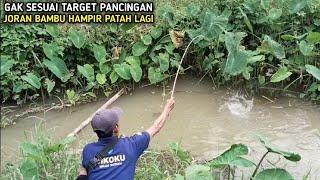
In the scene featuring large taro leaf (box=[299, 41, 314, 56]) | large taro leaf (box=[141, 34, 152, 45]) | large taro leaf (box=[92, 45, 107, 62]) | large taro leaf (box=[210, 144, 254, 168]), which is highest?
large taro leaf (box=[141, 34, 152, 45])

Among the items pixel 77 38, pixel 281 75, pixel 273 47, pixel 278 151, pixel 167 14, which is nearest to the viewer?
pixel 278 151

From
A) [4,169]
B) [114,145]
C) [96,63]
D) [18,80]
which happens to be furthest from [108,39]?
[114,145]

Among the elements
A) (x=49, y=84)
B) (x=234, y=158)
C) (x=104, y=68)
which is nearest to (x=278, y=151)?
(x=234, y=158)

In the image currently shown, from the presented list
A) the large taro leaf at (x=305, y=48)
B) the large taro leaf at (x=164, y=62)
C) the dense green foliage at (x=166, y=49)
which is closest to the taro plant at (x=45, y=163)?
the dense green foliage at (x=166, y=49)

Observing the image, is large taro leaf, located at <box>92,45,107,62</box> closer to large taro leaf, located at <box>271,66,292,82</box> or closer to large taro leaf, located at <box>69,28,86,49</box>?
large taro leaf, located at <box>69,28,86,49</box>

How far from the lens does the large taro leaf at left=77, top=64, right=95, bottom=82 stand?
21.7 feet

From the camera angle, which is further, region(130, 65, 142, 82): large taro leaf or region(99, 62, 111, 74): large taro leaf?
region(99, 62, 111, 74): large taro leaf

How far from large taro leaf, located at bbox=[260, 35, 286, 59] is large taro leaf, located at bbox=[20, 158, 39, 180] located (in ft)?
9.75

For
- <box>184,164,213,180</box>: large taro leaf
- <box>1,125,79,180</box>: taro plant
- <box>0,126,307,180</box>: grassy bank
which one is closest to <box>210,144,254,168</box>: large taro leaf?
<box>0,126,307,180</box>: grassy bank

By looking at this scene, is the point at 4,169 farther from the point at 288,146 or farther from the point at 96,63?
the point at 288,146

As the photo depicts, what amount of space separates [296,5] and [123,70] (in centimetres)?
211

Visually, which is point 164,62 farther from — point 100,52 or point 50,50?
point 50,50

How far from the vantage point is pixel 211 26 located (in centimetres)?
650

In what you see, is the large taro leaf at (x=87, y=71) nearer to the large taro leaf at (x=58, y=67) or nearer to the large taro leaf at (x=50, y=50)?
the large taro leaf at (x=58, y=67)
